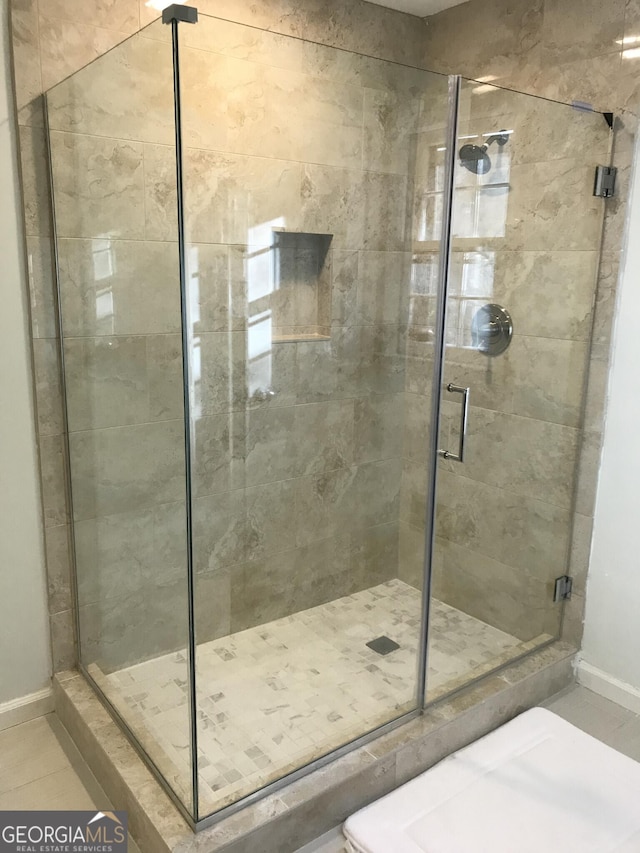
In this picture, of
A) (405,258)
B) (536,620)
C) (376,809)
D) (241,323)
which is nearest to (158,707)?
(376,809)

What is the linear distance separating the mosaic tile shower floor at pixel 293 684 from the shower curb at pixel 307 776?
52 millimetres

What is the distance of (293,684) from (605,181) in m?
1.87

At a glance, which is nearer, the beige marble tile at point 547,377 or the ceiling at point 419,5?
the beige marble tile at point 547,377

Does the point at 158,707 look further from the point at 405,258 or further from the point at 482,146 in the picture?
the point at 482,146

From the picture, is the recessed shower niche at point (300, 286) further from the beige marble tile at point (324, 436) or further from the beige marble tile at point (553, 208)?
the beige marble tile at point (553, 208)

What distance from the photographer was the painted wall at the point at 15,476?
1948mm

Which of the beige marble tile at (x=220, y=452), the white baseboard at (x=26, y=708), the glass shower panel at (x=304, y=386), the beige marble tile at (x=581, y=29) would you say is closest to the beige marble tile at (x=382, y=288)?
the glass shower panel at (x=304, y=386)

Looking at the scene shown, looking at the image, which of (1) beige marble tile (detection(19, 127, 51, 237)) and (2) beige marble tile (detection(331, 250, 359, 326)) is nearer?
(1) beige marble tile (detection(19, 127, 51, 237))

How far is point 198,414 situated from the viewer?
7.03 ft

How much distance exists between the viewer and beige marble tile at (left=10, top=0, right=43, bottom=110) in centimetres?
187

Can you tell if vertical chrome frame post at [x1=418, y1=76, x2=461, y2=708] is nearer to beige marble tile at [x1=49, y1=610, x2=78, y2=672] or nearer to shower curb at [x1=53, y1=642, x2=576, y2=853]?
shower curb at [x1=53, y1=642, x2=576, y2=853]

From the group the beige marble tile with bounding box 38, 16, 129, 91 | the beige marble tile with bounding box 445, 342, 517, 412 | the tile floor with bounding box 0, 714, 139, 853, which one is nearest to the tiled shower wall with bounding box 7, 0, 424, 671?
the beige marble tile with bounding box 38, 16, 129, 91

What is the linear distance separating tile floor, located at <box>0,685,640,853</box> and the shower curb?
0.03 m

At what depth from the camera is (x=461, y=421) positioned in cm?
218
